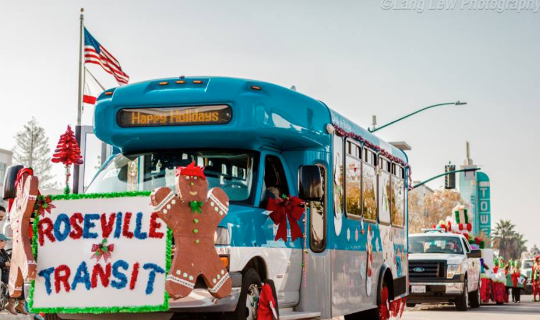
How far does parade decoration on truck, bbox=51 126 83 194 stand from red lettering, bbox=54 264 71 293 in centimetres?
89

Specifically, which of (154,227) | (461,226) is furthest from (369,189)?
(461,226)

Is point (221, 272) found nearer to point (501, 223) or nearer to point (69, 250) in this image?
point (69, 250)

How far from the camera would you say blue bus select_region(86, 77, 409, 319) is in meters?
8.84

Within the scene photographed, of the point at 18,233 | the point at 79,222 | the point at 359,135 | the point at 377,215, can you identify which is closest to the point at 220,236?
the point at 79,222

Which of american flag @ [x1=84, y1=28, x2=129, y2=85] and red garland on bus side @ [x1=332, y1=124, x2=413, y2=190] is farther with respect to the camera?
american flag @ [x1=84, y1=28, x2=129, y2=85]

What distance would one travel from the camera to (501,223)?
154625 mm

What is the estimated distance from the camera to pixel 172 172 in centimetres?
920

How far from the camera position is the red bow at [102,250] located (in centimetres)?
793

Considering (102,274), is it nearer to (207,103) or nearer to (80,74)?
(207,103)

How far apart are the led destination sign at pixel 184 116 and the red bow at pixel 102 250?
1912mm

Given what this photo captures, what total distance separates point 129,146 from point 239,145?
129cm

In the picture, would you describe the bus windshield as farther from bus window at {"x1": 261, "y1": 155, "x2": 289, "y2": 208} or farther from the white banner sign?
the white banner sign

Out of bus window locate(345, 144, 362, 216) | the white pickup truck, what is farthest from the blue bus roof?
the white pickup truck

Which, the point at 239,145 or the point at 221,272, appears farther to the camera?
the point at 239,145
